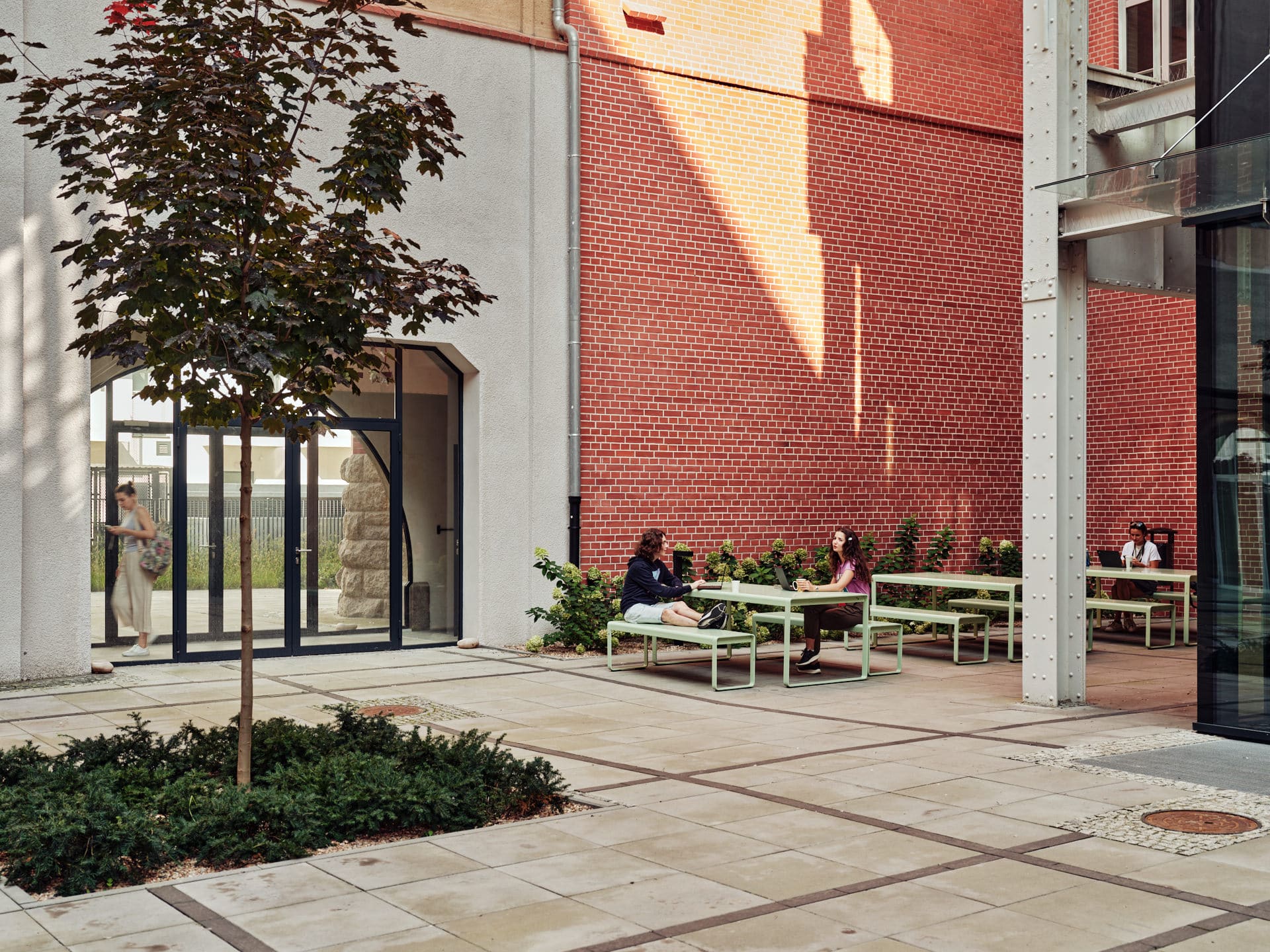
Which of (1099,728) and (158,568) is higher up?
(158,568)

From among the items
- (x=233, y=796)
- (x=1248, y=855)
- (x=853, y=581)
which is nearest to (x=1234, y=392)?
(x=1248, y=855)

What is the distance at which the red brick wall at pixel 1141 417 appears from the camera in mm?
17078

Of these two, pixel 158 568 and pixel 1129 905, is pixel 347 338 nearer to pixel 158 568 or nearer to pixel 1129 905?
pixel 1129 905

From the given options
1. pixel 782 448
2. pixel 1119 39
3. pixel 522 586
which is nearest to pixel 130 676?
pixel 522 586

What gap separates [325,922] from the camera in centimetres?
479

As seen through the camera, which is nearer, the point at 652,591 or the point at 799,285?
the point at 652,591

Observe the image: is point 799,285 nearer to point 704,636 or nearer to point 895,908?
point 704,636

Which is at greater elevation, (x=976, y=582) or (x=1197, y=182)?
(x=1197, y=182)

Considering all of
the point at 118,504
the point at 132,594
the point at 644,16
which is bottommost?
the point at 132,594

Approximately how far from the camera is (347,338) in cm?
652

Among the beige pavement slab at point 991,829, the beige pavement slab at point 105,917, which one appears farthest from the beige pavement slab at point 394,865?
the beige pavement slab at point 991,829

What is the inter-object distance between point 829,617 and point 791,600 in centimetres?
126

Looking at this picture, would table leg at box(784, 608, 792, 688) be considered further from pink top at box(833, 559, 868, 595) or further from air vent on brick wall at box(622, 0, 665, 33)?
air vent on brick wall at box(622, 0, 665, 33)

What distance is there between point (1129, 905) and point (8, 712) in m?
8.28
